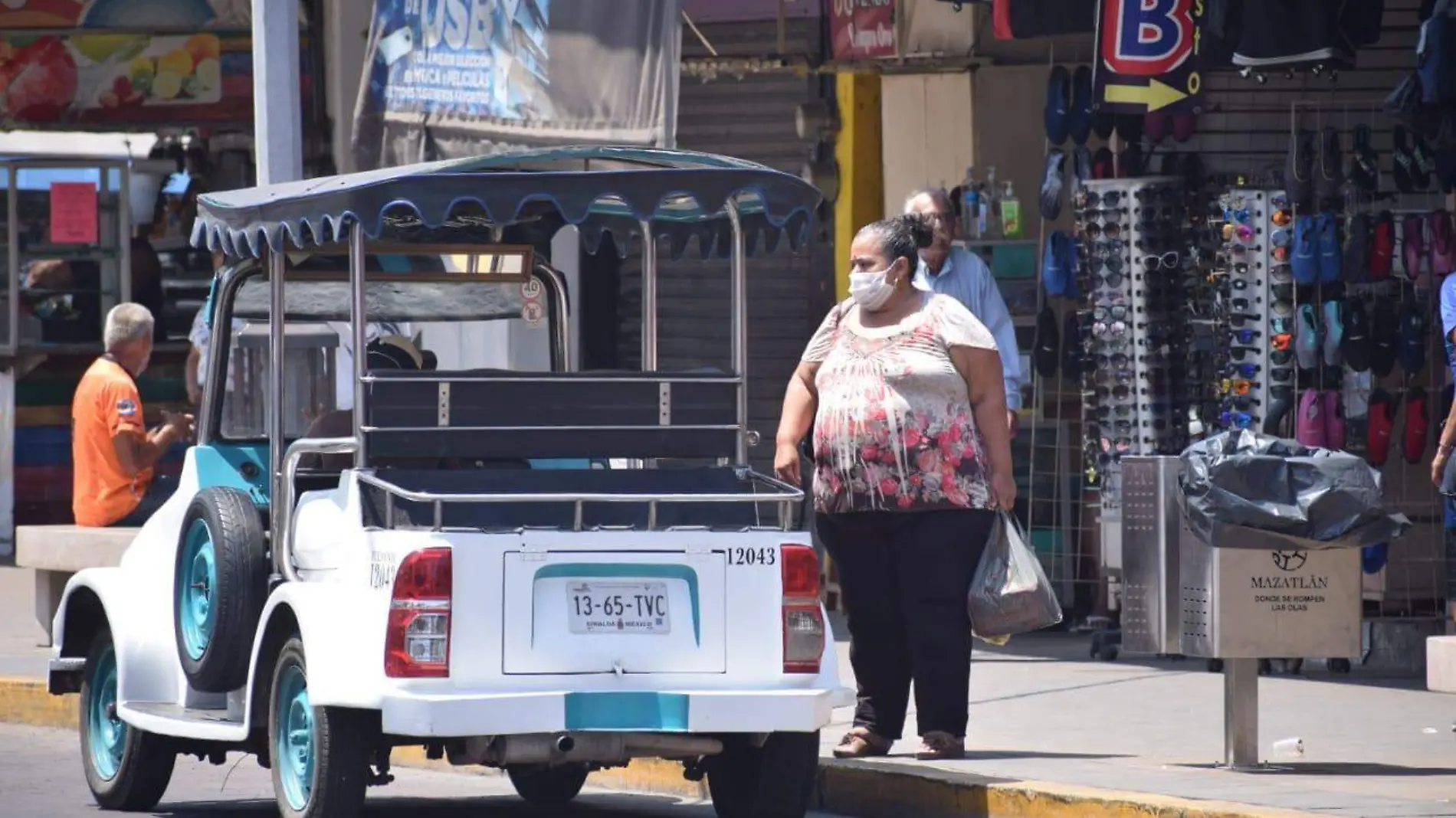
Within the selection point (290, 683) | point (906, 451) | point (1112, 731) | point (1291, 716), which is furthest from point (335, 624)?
point (1291, 716)

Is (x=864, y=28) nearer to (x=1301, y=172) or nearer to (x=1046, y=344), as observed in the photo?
(x=1046, y=344)

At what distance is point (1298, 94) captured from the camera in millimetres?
12336

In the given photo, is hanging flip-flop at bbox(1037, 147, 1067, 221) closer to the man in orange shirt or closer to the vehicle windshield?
the vehicle windshield

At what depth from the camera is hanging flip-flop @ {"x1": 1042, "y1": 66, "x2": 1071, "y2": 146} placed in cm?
1285

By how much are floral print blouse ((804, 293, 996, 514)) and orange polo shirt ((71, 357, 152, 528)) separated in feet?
15.7

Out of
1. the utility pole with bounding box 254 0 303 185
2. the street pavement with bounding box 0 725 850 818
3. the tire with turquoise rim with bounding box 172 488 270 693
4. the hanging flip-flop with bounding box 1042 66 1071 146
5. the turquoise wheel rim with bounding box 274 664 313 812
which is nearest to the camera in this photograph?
the turquoise wheel rim with bounding box 274 664 313 812

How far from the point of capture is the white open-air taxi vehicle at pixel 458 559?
7480mm

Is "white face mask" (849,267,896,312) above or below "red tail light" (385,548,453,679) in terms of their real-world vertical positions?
above

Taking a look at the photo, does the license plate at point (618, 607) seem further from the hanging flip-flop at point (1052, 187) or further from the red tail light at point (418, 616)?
the hanging flip-flop at point (1052, 187)

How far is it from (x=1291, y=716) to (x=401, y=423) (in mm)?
3781

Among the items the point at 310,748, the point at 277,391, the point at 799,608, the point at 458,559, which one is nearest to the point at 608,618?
the point at 458,559

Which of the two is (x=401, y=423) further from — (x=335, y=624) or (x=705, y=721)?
(x=705, y=721)

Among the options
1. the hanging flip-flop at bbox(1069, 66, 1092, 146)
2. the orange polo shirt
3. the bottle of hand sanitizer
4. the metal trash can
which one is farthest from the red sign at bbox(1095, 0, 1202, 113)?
the orange polo shirt

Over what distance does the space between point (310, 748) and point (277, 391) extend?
1.23m
